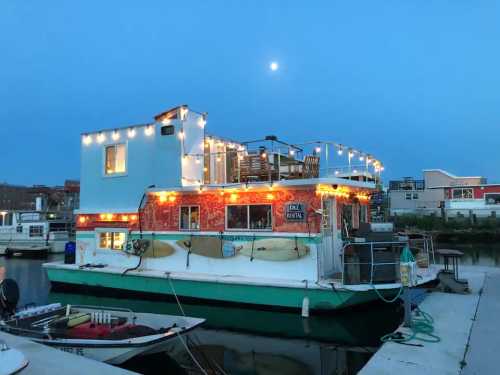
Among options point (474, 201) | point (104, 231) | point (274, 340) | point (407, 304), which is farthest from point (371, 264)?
point (474, 201)

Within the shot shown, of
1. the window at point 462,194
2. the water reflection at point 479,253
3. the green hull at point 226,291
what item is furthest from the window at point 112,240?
the window at point 462,194

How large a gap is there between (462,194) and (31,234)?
140ft

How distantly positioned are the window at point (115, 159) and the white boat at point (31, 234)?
1863 cm

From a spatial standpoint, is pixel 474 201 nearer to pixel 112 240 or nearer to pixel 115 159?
pixel 115 159

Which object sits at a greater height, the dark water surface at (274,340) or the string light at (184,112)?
the string light at (184,112)

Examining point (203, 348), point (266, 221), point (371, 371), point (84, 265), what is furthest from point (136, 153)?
point (371, 371)

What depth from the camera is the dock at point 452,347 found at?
556 centimetres

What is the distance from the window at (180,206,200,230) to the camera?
11.9 meters

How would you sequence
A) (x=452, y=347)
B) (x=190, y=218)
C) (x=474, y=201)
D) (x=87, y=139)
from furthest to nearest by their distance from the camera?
1. (x=474, y=201)
2. (x=87, y=139)
3. (x=190, y=218)
4. (x=452, y=347)

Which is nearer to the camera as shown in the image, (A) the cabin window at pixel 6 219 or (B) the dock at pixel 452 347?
(B) the dock at pixel 452 347

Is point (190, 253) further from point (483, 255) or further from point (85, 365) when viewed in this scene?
point (483, 255)

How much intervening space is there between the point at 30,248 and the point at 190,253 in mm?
22400

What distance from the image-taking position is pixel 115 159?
13.6 meters

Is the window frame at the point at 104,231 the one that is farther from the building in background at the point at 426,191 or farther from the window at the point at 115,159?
the building in background at the point at 426,191
